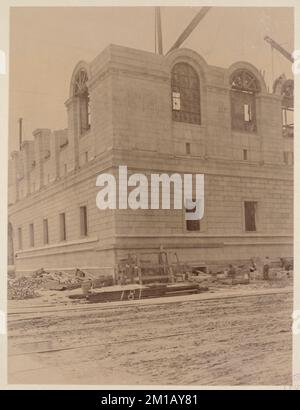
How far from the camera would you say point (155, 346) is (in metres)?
3.86

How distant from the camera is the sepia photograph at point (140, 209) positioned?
3.86 metres

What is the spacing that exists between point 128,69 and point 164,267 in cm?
162

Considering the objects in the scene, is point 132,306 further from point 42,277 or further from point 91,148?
point 91,148

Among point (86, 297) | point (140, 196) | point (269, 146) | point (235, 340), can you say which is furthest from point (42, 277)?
point (269, 146)

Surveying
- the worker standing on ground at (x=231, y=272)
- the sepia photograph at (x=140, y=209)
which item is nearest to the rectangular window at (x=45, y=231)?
the sepia photograph at (x=140, y=209)

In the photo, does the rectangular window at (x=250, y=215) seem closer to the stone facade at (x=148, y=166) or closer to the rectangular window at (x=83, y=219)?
the stone facade at (x=148, y=166)

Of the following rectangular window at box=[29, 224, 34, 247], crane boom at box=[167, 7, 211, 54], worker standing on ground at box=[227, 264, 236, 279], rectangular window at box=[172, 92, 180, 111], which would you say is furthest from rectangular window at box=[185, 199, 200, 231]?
crane boom at box=[167, 7, 211, 54]

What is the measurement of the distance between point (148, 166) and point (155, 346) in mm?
1423

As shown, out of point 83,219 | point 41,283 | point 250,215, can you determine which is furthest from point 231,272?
point 41,283

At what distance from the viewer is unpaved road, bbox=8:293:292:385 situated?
3.79 m

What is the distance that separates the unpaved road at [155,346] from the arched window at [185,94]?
1556mm

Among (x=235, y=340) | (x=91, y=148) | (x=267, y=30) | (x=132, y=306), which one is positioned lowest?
(x=235, y=340)

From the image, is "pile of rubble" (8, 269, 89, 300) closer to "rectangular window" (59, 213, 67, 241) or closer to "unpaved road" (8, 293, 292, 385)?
"unpaved road" (8, 293, 292, 385)
